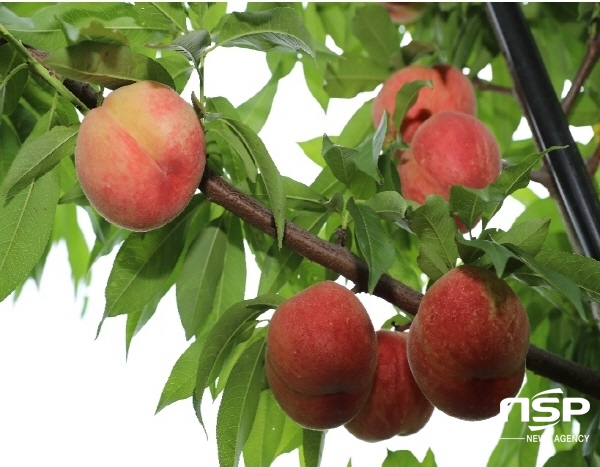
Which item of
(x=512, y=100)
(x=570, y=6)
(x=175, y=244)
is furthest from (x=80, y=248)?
(x=570, y=6)

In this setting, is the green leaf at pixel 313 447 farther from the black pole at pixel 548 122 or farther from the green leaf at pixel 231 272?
the black pole at pixel 548 122

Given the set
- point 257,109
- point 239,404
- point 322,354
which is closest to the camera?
point 322,354

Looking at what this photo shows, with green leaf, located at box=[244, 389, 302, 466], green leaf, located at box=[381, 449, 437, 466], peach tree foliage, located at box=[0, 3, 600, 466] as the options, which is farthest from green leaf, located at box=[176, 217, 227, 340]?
green leaf, located at box=[381, 449, 437, 466]

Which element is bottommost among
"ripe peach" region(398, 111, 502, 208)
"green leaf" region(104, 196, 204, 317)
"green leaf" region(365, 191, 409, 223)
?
"green leaf" region(104, 196, 204, 317)

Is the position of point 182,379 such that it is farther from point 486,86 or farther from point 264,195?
point 486,86

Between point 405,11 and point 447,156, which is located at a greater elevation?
point 405,11

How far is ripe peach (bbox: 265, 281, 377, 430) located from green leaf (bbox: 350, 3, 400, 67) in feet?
2.07

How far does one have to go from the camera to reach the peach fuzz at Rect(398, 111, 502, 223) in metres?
1.11

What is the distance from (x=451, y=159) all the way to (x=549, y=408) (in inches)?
15.7

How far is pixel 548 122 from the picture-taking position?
1124 mm

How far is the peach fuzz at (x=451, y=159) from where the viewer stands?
1.11 meters

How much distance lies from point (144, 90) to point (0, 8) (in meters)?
0.18

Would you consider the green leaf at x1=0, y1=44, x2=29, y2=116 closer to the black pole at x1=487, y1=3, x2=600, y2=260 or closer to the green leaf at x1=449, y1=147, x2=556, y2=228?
the green leaf at x1=449, y1=147, x2=556, y2=228

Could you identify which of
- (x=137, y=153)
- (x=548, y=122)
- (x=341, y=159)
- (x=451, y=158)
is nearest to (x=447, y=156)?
(x=451, y=158)
